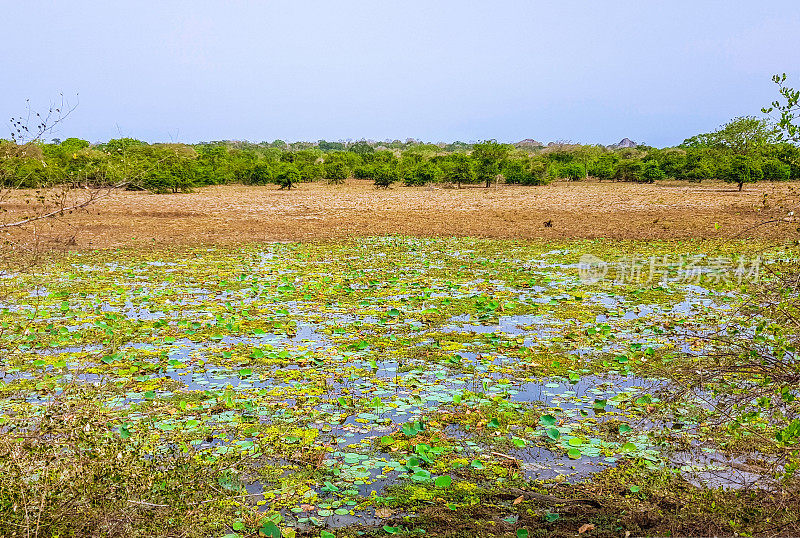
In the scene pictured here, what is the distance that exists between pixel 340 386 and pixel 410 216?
776 inches

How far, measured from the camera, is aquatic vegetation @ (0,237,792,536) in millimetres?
4633

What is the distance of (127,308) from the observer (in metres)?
10.6

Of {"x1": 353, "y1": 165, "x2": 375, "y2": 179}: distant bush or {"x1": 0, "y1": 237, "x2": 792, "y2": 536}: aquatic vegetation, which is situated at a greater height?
{"x1": 353, "y1": 165, "x2": 375, "y2": 179}: distant bush

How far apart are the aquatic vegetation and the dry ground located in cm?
632

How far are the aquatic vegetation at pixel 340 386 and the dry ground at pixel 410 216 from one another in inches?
249

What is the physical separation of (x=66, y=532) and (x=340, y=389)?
3779mm

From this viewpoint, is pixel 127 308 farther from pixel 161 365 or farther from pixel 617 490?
pixel 617 490

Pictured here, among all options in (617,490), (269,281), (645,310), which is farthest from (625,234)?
(617,490)

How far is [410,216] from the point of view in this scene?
26.5 metres

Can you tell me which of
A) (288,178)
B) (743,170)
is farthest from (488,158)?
(743,170)

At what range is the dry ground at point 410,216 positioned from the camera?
20.5 metres

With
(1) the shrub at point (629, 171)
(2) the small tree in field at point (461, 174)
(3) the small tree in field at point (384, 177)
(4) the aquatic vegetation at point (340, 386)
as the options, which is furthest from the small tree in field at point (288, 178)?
(4) the aquatic vegetation at point (340, 386)

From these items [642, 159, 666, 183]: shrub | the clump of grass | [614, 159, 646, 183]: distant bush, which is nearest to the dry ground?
[642, 159, 666, 183]: shrub

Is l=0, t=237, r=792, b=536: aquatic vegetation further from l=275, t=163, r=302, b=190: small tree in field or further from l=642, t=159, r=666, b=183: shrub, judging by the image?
l=642, t=159, r=666, b=183: shrub
